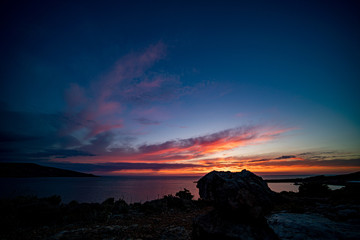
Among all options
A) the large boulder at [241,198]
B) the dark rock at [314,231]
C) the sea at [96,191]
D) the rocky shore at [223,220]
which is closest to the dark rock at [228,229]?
the rocky shore at [223,220]

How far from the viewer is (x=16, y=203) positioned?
470 inches

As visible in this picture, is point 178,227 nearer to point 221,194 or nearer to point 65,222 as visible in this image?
point 221,194

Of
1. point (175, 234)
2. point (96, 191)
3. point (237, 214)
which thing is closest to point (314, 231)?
point (237, 214)

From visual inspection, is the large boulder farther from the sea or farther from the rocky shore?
the sea

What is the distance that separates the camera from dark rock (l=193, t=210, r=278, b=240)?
4.60 m

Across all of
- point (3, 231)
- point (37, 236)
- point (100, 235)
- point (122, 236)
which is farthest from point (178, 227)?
point (3, 231)

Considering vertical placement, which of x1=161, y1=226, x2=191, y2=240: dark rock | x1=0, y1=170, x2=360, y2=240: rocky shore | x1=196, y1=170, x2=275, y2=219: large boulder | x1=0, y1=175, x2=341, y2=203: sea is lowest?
x1=0, y1=175, x2=341, y2=203: sea

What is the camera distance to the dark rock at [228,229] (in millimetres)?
4598

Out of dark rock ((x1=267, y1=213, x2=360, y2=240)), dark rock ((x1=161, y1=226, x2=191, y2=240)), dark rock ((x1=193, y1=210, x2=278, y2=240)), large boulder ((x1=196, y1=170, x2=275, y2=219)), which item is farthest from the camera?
dark rock ((x1=161, y1=226, x2=191, y2=240))

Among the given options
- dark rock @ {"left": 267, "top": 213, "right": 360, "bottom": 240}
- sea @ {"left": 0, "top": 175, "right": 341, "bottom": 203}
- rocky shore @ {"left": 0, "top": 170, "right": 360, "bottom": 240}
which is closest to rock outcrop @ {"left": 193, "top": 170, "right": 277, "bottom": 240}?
rocky shore @ {"left": 0, "top": 170, "right": 360, "bottom": 240}

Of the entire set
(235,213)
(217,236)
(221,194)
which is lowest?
(217,236)

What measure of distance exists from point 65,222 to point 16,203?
4.78m

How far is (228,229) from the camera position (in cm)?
484

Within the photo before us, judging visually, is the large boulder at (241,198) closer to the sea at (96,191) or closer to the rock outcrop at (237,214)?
the rock outcrop at (237,214)
